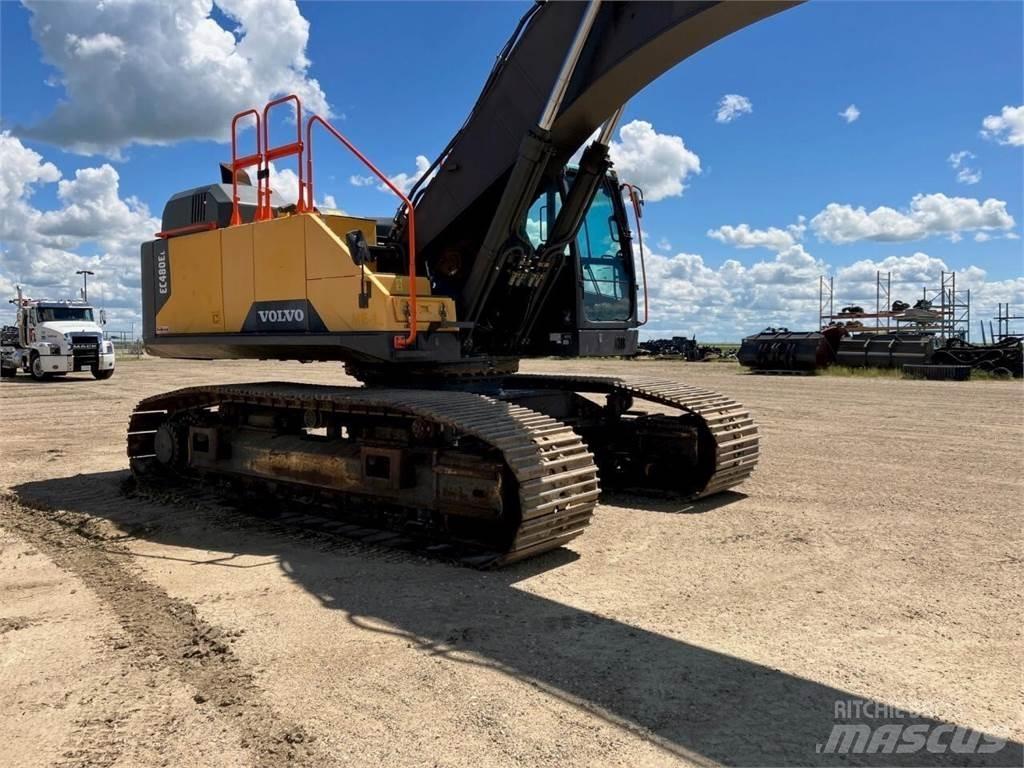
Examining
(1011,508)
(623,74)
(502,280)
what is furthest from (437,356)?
(1011,508)

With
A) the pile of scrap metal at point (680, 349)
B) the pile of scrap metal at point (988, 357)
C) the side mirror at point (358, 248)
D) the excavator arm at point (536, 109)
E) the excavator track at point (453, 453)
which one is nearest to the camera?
the excavator arm at point (536, 109)

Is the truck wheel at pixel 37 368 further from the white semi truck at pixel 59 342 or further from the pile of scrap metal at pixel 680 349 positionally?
the pile of scrap metal at pixel 680 349

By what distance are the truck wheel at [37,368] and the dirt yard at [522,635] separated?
2174 cm

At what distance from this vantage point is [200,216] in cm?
825

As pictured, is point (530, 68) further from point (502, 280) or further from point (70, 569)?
point (70, 569)


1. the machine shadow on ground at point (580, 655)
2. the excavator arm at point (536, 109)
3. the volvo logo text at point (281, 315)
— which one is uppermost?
the excavator arm at point (536, 109)

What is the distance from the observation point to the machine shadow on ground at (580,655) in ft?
11.0

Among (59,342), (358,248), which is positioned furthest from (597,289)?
(59,342)

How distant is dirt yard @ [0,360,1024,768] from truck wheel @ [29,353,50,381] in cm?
2174

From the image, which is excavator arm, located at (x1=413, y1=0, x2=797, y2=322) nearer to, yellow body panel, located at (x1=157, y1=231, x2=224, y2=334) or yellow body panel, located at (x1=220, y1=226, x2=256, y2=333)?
yellow body panel, located at (x1=220, y1=226, x2=256, y2=333)

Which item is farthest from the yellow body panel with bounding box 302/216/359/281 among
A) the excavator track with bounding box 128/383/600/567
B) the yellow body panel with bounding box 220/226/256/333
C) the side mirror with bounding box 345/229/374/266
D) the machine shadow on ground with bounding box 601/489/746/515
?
the machine shadow on ground with bounding box 601/489/746/515

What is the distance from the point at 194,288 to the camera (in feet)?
27.1

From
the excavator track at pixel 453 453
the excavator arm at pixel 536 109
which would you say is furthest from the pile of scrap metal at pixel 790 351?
the excavator track at pixel 453 453

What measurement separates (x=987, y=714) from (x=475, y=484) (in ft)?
11.2
